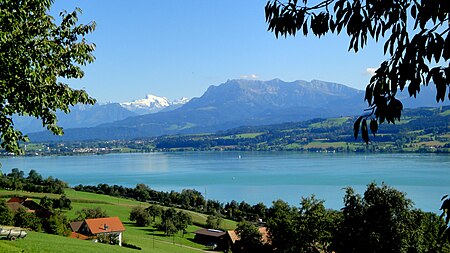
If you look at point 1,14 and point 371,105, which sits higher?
point 1,14

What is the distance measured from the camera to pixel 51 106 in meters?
7.09

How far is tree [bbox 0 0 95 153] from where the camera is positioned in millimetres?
6281

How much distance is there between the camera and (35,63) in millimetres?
6535

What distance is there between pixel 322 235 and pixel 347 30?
60.9 feet

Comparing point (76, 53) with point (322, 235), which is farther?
point (322, 235)

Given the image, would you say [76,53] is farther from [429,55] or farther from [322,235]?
[322,235]

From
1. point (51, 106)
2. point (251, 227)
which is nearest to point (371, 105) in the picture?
point (51, 106)

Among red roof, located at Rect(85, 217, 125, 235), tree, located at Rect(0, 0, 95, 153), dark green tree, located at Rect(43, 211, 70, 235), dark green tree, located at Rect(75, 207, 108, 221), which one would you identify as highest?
tree, located at Rect(0, 0, 95, 153)

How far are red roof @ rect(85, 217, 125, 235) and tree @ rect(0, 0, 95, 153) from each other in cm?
2860

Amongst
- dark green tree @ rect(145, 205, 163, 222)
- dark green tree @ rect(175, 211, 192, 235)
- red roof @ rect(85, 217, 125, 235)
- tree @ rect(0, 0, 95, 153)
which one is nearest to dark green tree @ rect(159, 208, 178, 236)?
dark green tree @ rect(175, 211, 192, 235)

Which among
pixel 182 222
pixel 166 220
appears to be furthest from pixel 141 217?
pixel 182 222

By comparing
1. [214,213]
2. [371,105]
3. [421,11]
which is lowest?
[214,213]

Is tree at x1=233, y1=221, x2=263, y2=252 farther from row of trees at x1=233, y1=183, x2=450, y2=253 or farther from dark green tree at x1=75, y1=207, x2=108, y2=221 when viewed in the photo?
dark green tree at x1=75, y1=207, x2=108, y2=221

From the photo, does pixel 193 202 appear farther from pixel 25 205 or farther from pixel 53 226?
pixel 53 226
